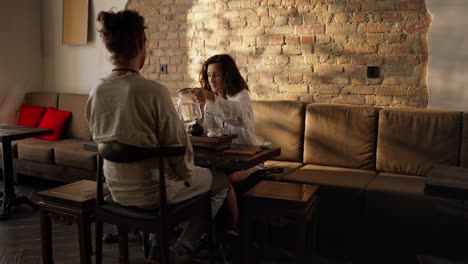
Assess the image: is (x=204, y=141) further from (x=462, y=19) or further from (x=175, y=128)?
(x=462, y=19)

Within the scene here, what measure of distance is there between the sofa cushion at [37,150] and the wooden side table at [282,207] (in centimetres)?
273

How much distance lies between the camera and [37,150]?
14.8ft

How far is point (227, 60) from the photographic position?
312 cm

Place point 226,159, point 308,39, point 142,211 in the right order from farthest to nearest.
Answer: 1. point 308,39
2. point 226,159
3. point 142,211

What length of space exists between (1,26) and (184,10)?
2.33 metres

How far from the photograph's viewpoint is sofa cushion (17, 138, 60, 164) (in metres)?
4.44

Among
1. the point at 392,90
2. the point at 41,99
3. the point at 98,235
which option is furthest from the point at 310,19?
the point at 41,99

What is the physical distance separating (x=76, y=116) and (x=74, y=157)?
3.20ft

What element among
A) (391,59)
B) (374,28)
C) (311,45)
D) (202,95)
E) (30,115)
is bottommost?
(30,115)

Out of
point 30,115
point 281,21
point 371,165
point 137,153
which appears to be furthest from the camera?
point 30,115

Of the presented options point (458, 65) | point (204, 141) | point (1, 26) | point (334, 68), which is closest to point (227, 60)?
point (204, 141)

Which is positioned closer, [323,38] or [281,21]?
[323,38]

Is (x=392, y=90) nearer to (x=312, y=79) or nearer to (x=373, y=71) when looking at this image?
(x=373, y=71)

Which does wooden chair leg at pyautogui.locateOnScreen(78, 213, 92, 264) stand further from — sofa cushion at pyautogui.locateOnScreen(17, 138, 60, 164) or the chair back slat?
sofa cushion at pyautogui.locateOnScreen(17, 138, 60, 164)
